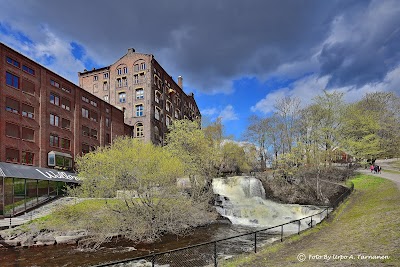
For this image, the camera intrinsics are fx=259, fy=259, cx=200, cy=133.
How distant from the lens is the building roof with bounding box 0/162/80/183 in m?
27.3

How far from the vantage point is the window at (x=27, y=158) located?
31241mm

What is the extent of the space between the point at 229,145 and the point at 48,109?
2888 cm

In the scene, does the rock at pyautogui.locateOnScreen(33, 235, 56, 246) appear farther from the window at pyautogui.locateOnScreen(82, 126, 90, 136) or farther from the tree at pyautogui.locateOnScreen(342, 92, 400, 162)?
the tree at pyautogui.locateOnScreen(342, 92, 400, 162)

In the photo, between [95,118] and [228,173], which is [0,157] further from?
[228,173]

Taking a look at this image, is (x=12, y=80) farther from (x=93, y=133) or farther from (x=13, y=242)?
(x=13, y=242)

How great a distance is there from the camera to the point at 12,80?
100ft

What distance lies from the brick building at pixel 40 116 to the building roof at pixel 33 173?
40.2 inches

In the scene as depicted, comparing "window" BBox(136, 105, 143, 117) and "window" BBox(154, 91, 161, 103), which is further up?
"window" BBox(154, 91, 161, 103)

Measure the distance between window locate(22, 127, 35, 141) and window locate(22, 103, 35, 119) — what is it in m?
1.73

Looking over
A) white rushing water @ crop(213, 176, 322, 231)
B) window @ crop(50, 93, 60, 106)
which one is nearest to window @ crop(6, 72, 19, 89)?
window @ crop(50, 93, 60, 106)

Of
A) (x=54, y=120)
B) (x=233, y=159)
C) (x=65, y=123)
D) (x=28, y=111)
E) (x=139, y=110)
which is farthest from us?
(x=139, y=110)

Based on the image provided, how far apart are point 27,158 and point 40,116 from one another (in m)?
5.75

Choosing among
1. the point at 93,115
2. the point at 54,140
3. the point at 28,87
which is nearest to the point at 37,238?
the point at 54,140

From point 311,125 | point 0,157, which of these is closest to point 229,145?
point 311,125
